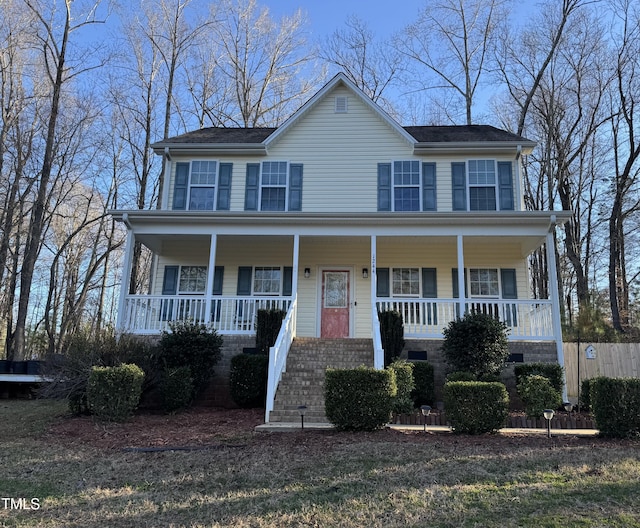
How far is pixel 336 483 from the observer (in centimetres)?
478

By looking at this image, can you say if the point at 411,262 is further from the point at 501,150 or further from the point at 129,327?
the point at 129,327

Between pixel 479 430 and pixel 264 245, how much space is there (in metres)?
8.59

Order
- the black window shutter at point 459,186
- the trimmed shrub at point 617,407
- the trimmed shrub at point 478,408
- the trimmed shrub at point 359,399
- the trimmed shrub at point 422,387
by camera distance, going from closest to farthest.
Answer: the trimmed shrub at point 617,407, the trimmed shrub at point 478,408, the trimmed shrub at point 359,399, the trimmed shrub at point 422,387, the black window shutter at point 459,186

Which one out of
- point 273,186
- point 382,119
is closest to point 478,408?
point 273,186

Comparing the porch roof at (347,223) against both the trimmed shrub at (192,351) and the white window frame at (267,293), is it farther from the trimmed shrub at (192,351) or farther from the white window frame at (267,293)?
the trimmed shrub at (192,351)

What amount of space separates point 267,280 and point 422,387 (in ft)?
19.7

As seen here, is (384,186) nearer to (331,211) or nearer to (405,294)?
(331,211)

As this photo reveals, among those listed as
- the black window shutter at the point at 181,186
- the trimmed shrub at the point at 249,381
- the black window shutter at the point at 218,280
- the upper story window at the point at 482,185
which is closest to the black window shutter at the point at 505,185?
the upper story window at the point at 482,185

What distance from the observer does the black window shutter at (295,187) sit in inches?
547

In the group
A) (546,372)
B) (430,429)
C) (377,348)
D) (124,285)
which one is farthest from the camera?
(124,285)

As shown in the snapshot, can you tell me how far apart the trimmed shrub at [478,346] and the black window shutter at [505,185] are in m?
4.70

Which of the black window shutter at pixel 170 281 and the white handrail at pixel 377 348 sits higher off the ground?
the black window shutter at pixel 170 281

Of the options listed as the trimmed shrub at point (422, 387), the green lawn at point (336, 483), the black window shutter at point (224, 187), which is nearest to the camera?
the green lawn at point (336, 483)

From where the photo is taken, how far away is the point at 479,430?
6.93 metres
